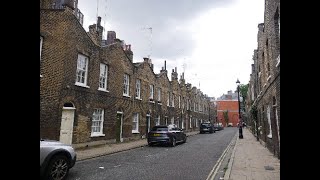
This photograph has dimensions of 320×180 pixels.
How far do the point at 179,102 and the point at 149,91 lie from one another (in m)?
13.3

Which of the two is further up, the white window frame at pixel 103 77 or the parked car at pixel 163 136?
the white window frame at pixel 103 77

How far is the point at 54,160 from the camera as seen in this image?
24.0ft

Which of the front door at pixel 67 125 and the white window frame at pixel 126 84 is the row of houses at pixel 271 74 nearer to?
the white window frame at pixel 126 84

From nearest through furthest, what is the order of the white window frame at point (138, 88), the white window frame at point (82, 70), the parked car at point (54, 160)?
the parked car at point (54, 160) → the white window frame at point (82, 70) → the white window frame at point (138, 88)

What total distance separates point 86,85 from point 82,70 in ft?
3.39

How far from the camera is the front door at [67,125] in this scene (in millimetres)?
15492

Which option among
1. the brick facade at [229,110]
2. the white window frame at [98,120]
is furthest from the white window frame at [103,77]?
the brick facade at [229,110]

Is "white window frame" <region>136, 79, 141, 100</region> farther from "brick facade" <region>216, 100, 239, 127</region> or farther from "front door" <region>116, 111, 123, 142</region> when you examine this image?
"brick facade" <region>216, 100, 239, 127</region>

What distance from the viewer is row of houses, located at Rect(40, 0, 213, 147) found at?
15.0 metres

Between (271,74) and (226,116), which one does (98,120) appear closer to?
(271,74)
